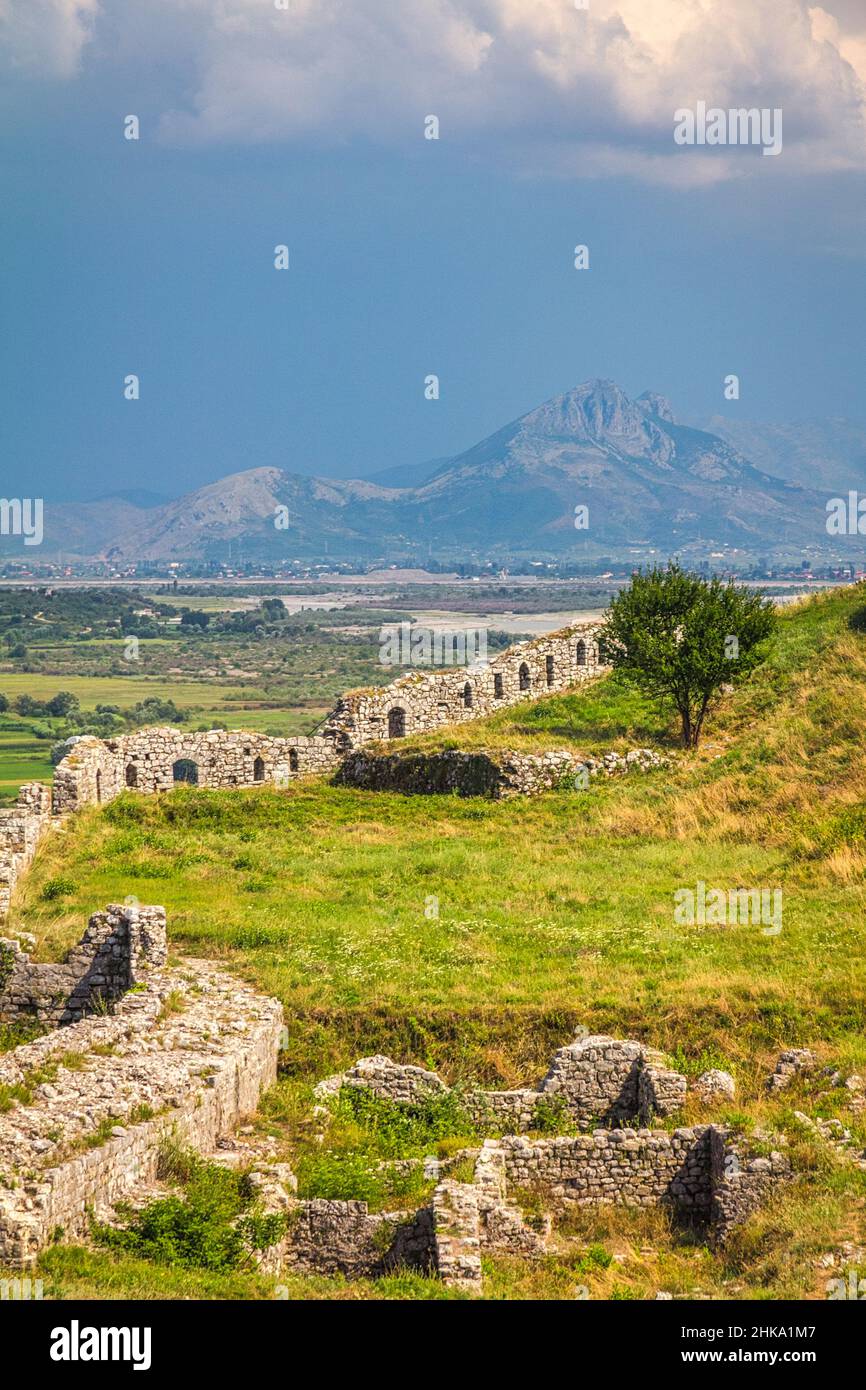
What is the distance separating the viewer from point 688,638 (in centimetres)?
3462

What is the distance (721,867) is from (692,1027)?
23.6 feet

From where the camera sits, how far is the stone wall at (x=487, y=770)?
105ft

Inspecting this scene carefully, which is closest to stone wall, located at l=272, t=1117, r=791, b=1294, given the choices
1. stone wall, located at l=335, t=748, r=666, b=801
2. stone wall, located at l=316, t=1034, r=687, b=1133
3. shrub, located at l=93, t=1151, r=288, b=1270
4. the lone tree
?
shrub, located at l=93, t=1151, r=288, b=1270

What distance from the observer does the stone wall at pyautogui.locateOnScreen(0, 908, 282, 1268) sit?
1412 centimetres

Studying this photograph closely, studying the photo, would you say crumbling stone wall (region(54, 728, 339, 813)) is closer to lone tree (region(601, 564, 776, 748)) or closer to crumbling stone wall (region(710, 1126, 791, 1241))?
lone tree (region(601, 564, 776, 748))

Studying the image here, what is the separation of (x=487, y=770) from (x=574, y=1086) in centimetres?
1441

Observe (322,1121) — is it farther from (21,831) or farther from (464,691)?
(464,691)

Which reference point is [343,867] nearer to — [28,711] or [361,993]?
[361,993]

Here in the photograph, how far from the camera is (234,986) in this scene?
820 inches

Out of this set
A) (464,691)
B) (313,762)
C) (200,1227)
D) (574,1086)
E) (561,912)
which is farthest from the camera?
(464,691)

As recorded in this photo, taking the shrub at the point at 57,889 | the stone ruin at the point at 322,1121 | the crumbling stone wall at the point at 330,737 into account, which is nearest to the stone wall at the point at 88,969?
the stone ruin at the point at 322,1121

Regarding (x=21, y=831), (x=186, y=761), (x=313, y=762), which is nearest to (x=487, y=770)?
(x=313, y=762)

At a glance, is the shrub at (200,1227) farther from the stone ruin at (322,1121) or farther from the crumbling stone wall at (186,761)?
the crumbling stone wall at (186,761)
